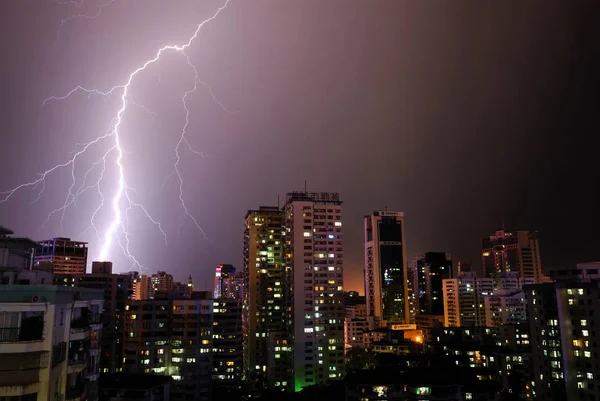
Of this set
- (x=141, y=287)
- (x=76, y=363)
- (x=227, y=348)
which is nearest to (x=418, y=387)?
(x=76, y=363)

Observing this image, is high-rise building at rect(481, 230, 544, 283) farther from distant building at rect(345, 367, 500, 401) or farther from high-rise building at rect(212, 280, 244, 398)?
distant building at rect(345, 367, 500, 401)

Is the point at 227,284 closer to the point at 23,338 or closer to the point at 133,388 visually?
the point at 133,388

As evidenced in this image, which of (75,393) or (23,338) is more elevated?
(23,338)

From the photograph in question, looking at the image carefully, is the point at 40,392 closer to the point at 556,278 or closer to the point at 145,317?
the point at 145,317

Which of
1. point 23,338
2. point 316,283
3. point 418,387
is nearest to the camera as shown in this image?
point 23,338

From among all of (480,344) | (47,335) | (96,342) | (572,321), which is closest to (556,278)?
(572,321)

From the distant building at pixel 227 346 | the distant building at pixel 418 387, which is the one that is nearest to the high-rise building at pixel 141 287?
the distant building at pixel 227 346

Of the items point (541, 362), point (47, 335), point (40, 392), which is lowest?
point (541, 362)

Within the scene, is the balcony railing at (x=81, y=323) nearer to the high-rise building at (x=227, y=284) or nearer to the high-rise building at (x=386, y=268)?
→ the high-rise building at (x=386, y=268)
